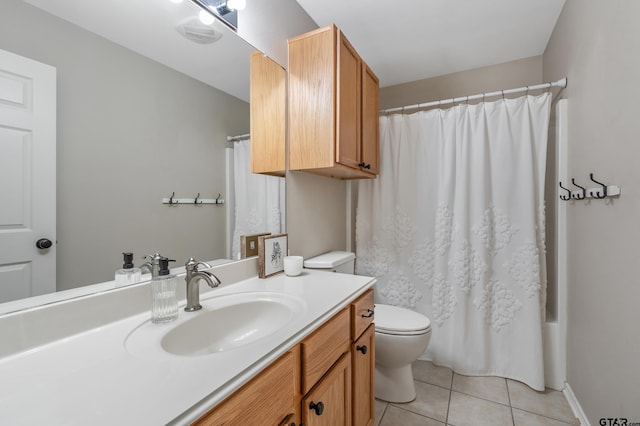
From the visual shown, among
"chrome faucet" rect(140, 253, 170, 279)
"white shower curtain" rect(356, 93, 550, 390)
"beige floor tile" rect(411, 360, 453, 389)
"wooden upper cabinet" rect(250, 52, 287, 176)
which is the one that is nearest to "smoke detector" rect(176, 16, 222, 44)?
"wooden upper cabinet" rect(250, 52, 287, 176)

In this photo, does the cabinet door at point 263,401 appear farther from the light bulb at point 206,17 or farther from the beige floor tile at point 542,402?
the beige floor tile at point 542,402

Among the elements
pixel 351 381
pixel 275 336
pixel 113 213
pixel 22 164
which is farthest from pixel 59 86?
pixel 351 381

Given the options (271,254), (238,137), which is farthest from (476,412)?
(238,137)

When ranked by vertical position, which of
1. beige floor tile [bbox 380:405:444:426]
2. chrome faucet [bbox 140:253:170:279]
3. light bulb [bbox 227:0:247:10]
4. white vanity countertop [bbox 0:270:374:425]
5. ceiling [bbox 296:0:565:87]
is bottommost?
beige floor tile [bbox 380:405:444:426]

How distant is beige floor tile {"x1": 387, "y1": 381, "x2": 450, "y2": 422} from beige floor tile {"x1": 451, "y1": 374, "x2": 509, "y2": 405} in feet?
0.40

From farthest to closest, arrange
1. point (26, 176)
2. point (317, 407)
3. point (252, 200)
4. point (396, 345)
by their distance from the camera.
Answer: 1. point (396, 345)
2. point (252, 200)
3. point (317, 407)
4. point (26, 176)

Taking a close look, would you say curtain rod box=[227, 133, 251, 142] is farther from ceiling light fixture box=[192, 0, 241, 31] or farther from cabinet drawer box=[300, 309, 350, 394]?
cabinet drawer box=[300, 309, 350, 394]

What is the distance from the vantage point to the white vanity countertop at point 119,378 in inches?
18.8

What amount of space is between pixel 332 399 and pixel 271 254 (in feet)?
2.30

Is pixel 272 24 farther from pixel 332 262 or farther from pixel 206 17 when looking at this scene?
pixel 332 262

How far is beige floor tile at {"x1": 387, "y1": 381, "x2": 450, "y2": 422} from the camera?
64.2 inches

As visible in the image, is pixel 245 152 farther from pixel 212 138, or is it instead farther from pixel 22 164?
pixel 22 164

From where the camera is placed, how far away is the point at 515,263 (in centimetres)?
Answer: 189

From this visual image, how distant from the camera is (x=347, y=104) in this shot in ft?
5.35
